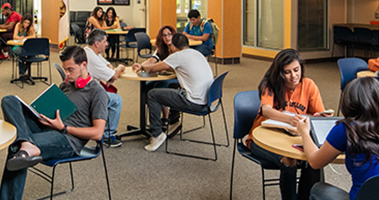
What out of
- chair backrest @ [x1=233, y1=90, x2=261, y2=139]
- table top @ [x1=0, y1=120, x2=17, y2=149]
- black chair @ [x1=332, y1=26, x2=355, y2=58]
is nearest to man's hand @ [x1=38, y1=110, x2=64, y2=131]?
table top @ [x1=0, y1=120, x2=17, y2=149]

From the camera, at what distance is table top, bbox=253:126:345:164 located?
2.27 metres

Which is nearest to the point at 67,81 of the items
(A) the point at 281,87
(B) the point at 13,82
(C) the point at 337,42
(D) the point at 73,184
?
(D) the point at 73,184

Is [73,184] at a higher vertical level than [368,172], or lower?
lower

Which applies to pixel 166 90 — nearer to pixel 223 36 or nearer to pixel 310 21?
pixel 223 36

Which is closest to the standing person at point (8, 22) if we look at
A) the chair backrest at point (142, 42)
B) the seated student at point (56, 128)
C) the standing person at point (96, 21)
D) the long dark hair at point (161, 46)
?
the standing person at point (96, 21)

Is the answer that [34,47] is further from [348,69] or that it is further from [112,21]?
[348,69]

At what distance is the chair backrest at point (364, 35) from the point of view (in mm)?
9811

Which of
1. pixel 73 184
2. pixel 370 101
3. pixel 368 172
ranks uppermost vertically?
pixel 370 101

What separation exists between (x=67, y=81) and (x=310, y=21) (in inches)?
333

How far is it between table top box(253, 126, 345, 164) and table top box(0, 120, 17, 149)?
4.37 ft

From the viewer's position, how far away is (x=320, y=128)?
237 centimetres

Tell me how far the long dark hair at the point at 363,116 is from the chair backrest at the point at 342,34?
892 cm

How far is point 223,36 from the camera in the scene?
10.3 meters

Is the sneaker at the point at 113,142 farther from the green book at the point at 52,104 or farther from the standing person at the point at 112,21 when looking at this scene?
the standing person at the point at 112,21
